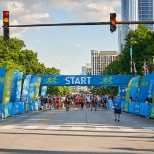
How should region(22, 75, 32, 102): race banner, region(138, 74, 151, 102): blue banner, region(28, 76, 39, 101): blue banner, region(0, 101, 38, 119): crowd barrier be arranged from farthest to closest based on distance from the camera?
region(28, 76, 39, 101): blue banner < region(22, 75, 32, 102): race banner < region(138, 74, 151, 102): blue banner < region(0, 101, 38, 119): crowd barrier

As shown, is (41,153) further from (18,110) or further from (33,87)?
(33,87)

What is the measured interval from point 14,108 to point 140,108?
10615 mm

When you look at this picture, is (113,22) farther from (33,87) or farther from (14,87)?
(33,87)

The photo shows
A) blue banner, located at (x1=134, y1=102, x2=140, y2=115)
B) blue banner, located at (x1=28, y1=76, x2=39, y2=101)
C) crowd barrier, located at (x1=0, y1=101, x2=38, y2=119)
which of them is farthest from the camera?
blue banner, located at (x1=28, y1=76, x2=39, y2=101)

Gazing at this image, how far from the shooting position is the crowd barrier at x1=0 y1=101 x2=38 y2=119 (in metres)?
33.9

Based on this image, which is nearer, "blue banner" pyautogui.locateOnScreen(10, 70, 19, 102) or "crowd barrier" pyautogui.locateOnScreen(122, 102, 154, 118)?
"crowd barrier" pyautogui.locateOnScreen(122, 102, 154, 118)

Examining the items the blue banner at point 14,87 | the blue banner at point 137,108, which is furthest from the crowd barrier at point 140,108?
the blue banner at point 14,87

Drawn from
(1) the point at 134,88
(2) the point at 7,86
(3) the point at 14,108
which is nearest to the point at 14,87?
(3) the point at 14,108

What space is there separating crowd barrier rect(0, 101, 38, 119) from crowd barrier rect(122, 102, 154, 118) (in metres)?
10.3

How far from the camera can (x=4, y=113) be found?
34281mm

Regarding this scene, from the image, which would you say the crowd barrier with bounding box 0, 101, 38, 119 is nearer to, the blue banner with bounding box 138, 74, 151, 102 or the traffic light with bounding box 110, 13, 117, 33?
the blue banner with bounding box 138, 74, 151, 102

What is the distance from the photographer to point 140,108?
124ft

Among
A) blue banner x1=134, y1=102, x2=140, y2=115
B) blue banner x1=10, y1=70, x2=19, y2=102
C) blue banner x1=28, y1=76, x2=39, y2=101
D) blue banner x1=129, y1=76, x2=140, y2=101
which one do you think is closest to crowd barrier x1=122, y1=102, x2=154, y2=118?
blue banner x1=134, y1=102, x2=140, y2=115

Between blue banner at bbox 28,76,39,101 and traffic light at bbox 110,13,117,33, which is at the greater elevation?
traffic light at bbox 110,13,117,33
